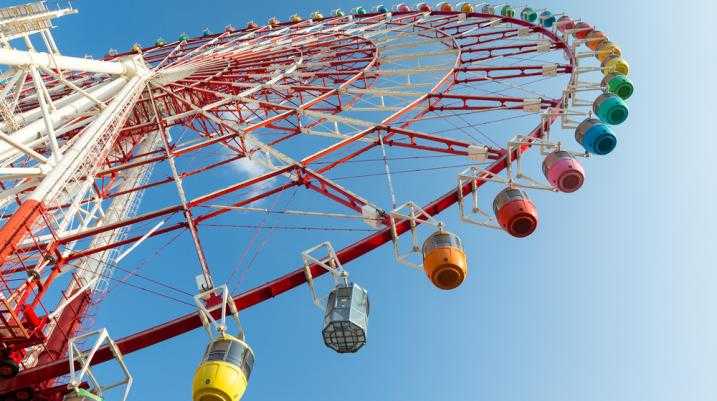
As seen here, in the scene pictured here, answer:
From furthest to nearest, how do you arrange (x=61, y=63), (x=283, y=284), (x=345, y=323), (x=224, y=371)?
(x=61, y=63)
(x=283, y=284)
(x=345, y=323)
(x=224, y=371)

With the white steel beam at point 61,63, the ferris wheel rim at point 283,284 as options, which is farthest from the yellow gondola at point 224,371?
the white steel beam at point 61,63

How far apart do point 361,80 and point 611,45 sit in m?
8.49

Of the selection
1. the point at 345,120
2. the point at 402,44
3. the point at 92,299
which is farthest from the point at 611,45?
the point at 92,299

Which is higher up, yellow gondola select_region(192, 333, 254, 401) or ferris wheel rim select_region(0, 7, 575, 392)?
ferris wheel rim select_region(0, 7, 575, 392)

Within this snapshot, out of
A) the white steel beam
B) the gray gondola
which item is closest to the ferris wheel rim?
the gray gondola

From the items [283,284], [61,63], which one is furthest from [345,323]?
[61,63]

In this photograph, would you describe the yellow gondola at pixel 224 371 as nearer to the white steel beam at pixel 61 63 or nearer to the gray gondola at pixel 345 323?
the gray gondola at pixel 345 323

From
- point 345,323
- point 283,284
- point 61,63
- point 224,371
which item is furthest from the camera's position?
point 61,63

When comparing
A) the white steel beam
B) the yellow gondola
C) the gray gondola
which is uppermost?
the white steel beam

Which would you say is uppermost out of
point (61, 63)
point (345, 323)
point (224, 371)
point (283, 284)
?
point (61, 63)

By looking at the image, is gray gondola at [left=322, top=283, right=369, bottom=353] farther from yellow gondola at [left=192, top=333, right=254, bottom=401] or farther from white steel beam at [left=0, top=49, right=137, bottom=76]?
white steel beam at [left=0, top=49, right=137, bottom=76]

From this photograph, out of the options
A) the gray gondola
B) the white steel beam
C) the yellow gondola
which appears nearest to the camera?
the yellow gondola

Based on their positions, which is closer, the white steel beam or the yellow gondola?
the yellow gondola

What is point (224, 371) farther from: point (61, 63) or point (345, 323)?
point (61, 63)
